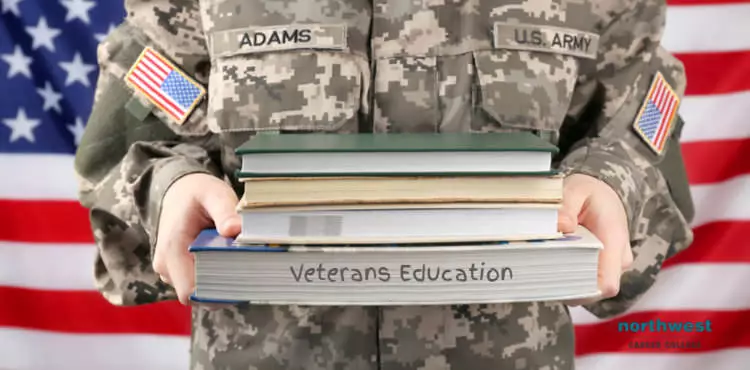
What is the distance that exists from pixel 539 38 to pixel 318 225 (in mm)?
320

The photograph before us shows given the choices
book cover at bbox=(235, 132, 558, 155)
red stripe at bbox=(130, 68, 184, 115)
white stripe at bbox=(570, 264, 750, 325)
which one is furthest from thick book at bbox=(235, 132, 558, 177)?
white stripe at bbox=(570, 264, 750, 325)

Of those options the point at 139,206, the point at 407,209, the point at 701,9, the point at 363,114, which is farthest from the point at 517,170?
the point at 701,9

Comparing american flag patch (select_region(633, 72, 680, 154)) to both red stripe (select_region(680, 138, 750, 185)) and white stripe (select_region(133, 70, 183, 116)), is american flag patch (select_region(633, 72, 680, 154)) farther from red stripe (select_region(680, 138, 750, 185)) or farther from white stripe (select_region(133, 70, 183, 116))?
red stripe (select_region(680, 138, 750, 185))

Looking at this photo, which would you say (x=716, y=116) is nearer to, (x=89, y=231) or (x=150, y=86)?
(x=150, y=86)

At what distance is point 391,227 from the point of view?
16.3 inches

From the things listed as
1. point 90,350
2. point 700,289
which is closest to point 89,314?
point 90,350

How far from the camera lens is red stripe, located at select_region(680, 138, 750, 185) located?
1.27 m

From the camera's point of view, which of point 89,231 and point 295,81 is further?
point 89,231

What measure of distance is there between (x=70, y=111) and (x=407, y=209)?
1.07 metres

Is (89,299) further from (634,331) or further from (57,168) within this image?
(634,331)

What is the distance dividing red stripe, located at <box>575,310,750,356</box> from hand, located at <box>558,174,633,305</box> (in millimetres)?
866

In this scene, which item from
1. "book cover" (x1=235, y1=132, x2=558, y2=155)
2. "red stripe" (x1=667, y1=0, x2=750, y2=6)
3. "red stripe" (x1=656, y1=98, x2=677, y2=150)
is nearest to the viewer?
"book cover" (x1=235, y1=132, x2=558, y2=155)

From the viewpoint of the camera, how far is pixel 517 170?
0.42 m

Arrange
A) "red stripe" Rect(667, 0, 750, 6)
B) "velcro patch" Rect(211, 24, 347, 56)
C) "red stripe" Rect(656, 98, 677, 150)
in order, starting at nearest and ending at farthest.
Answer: "velcro patch" Rect(211, 24, 347, 56) → "red stripe" Rect(656, 98, 677, 150) → "red stripe" Rect(667, 0, 750, 6)
